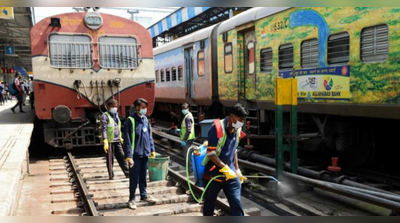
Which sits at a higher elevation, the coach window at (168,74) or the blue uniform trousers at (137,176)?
the coach window at (168,74)

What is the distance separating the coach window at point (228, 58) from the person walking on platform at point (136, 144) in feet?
17.6

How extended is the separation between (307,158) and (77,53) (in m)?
6.37

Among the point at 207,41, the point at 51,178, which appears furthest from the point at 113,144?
the point at 207,41

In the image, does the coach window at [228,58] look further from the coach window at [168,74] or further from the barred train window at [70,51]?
the coach window at [168,74]

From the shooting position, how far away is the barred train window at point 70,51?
998 centimetres

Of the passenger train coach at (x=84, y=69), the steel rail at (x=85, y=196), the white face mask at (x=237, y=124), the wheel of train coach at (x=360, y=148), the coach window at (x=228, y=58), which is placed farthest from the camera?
the coach window at (x=228, y=58)

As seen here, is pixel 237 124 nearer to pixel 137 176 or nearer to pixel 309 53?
pixel 137 176

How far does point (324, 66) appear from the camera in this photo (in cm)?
768

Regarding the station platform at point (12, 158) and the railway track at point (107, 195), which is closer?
the station platform at point (12, 158)

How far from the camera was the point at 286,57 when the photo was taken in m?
8.80

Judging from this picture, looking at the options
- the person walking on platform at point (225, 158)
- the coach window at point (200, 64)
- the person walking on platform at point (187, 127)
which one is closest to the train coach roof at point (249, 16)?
the coach window at point (200, 64)

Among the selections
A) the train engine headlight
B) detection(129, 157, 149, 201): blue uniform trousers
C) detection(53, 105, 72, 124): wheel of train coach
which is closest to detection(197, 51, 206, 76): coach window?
the train engine headlight

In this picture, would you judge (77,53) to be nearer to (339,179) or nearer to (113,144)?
(113,144)

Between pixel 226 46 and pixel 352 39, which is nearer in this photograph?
pixel 352 39
